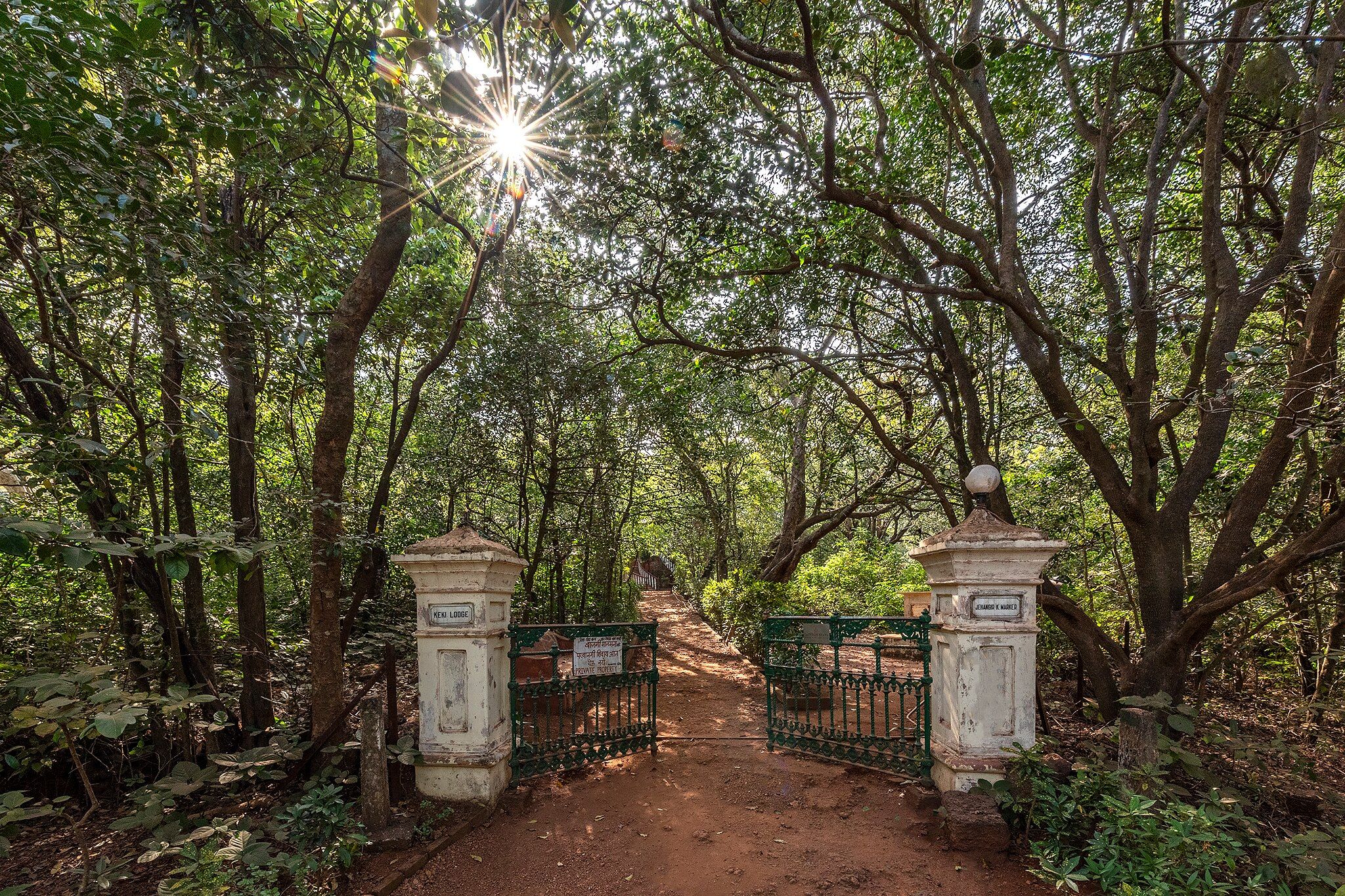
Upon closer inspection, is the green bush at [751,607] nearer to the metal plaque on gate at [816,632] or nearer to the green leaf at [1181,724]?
the metal plaque on gate at [816,632]

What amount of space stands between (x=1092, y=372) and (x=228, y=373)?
898 cm

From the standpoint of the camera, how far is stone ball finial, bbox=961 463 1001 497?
4426mm

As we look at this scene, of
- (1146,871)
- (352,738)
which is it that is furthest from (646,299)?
(1146,871)

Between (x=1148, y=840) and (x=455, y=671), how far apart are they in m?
4.30

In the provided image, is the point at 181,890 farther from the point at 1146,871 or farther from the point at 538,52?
the point at 538,52

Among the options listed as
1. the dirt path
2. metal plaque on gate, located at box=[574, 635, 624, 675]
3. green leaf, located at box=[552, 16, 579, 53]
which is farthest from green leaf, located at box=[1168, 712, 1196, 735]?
green leaf, located at box=[552, 16, 579, 53]

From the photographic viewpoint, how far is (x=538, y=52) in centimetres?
518

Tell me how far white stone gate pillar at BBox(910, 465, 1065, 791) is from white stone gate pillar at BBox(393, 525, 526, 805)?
10.9 ft

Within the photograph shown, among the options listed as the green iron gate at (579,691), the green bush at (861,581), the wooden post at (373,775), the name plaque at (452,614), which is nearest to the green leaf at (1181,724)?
→ the green iron gate at (579,691)

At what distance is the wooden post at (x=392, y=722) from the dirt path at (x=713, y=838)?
66cm

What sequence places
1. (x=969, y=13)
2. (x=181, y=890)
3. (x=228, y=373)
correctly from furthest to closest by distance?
(x=969, y=13) < (x=228, y=373) < (x=181, y=890)

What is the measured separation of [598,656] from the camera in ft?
17.0

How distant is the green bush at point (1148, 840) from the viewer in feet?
9.41

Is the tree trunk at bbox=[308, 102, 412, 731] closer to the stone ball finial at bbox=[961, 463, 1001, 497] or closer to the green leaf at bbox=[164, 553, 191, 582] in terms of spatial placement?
the green leaf at bbox=[164, 553, 191, 582]
